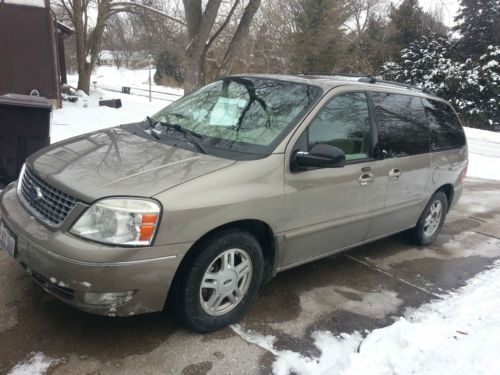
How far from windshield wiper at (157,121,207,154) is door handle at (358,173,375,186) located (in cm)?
135

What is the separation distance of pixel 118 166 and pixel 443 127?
3596mm

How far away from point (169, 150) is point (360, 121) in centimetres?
166

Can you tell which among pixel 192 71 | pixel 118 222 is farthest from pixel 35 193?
pixel 192 71

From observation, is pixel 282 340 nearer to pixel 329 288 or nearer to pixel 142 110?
pixel 329 288

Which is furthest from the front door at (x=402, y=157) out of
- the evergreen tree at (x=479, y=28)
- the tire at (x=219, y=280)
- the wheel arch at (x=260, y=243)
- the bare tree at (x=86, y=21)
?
the evergreen tree at (x=479, y=28)

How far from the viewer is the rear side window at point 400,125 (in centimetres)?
414

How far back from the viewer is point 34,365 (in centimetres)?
267

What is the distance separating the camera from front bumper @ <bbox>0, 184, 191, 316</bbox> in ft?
8.48

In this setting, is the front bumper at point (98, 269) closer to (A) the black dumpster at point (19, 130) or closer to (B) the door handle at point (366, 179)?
(B) the door handle at point (366, 179)

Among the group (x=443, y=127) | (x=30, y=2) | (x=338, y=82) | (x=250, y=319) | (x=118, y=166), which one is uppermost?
(x=30, y=2)

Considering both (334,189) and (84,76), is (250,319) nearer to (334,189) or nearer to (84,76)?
(334,189)

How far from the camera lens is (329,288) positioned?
4031mm

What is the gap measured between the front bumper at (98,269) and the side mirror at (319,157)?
1038mm

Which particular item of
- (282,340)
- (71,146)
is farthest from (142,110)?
(282,340)
